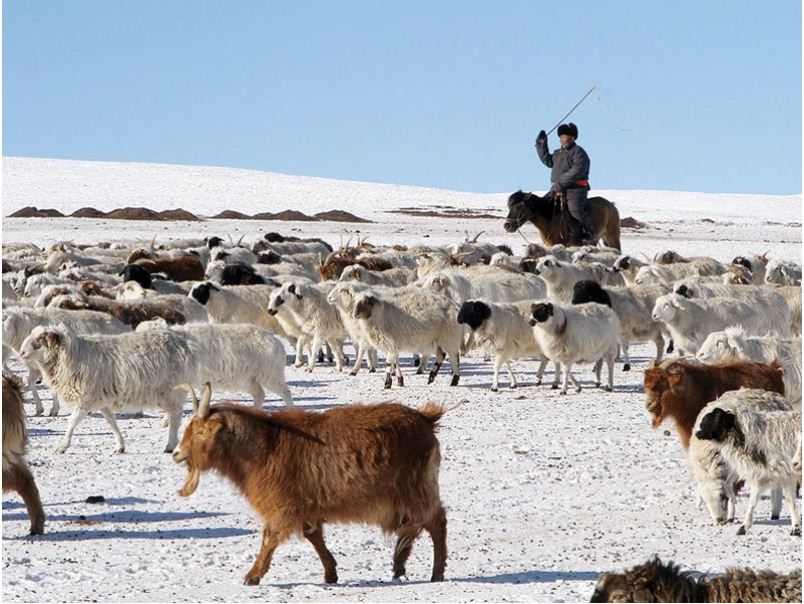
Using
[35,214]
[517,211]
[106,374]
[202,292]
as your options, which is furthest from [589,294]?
[35,214]

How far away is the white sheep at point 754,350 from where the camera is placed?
12633mm

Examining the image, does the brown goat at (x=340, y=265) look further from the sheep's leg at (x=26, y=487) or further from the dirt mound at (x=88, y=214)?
the dirt mound at (x=88, y=214)

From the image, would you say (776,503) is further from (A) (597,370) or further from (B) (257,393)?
(A) (597,370)

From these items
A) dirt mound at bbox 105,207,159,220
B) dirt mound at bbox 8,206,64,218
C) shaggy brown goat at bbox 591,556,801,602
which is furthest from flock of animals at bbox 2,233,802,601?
dirt mound at bbox 8,206,64,218

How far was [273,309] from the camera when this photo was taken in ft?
58.0

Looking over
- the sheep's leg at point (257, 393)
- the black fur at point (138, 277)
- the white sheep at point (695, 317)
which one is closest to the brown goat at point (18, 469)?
the sheep's leg at point (257, 393)

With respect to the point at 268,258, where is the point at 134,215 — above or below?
above

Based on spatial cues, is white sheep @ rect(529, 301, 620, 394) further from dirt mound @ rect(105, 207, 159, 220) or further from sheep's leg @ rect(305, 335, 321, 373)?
dirt mound @ rect(105, 207, 159, 220)

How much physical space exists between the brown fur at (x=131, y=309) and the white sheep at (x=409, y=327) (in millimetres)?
2073

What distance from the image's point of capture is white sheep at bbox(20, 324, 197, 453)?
12.0 m

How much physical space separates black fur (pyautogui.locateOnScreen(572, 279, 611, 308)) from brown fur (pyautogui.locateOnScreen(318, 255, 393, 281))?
6.53 metres

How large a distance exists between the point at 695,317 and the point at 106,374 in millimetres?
7341

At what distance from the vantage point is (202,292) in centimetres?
1841

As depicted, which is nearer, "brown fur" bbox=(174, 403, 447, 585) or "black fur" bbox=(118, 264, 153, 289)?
"brown fur" bbox=(174, 403, 447, 585)
